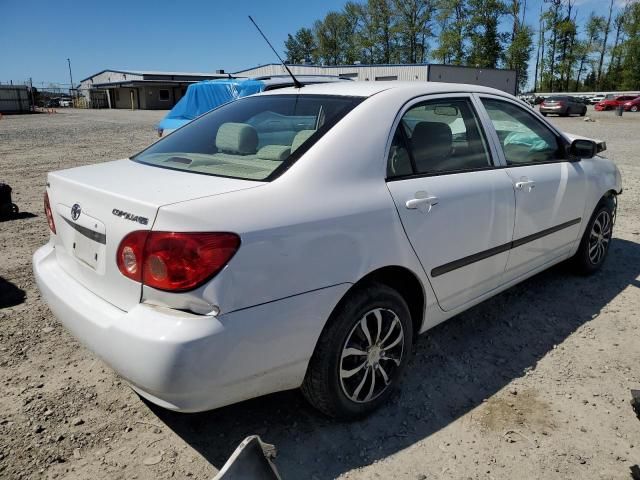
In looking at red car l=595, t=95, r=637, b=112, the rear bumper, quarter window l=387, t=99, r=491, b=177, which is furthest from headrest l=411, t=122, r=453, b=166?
red car l=595, t=95, r=637, b=112

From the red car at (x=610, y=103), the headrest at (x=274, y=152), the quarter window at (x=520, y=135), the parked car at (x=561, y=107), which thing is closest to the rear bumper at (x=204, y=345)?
the headrest at (x=274, y=152)

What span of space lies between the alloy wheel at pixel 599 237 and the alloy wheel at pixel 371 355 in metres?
2.57

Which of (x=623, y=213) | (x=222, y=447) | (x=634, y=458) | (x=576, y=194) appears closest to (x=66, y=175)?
(x=222, y=447)

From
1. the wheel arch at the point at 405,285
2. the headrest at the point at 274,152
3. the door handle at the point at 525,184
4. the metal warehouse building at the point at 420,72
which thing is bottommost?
the wheel arch at the point at 405,285

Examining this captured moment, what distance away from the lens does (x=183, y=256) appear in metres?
1.86

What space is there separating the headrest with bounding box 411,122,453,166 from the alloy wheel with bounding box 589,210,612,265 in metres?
2.08

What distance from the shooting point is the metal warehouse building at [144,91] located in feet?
181

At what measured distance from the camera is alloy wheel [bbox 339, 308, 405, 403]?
2424mm

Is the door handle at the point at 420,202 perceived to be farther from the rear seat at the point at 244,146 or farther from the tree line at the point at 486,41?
the tree line at the point at 486,41

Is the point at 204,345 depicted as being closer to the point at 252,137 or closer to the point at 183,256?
the point at 183,256

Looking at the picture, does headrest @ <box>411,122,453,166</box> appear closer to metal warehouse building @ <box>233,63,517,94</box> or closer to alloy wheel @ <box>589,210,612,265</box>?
alloy wheel @ <box>589,210,612,265</box>

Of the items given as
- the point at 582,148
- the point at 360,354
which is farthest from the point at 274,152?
the point at 582,148

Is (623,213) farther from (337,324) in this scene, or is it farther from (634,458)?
(337,324)

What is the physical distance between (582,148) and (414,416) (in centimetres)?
248
